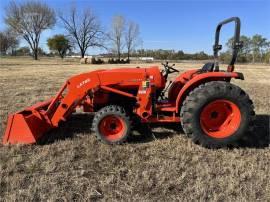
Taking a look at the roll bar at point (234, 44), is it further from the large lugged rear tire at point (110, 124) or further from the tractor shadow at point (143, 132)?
the large lugged rear tire at point (110, 124)

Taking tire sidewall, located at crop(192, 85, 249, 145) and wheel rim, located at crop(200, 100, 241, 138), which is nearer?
tire sidewall, located at crop(192, 85, 249, 145)

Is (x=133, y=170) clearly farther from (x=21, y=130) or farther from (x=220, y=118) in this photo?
(x=21, y=130)

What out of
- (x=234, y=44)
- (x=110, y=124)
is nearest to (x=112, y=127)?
(x=110, y=124)

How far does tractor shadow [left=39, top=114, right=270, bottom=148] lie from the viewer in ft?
17.1

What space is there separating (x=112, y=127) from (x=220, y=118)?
5.61 feet

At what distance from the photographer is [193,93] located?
15.7 ft

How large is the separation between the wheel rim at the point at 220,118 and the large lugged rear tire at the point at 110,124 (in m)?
1.19

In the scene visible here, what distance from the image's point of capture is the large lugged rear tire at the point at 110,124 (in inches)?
195

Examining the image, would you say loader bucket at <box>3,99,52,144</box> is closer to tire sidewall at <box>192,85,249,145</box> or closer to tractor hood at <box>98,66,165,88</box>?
tractor hood at <box>98,66,165,88</box>

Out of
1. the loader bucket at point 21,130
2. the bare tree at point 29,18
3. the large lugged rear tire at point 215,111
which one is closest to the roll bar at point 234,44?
the large lugged rear tire at point 215,111

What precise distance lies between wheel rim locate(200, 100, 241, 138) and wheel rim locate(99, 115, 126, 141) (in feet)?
4.08

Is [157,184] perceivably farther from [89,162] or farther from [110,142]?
[110,142]

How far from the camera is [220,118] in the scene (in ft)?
16.5

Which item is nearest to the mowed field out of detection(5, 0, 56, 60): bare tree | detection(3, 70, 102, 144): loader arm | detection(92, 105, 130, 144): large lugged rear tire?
detection(92, 105, 130, 144): large lugged rear tire
